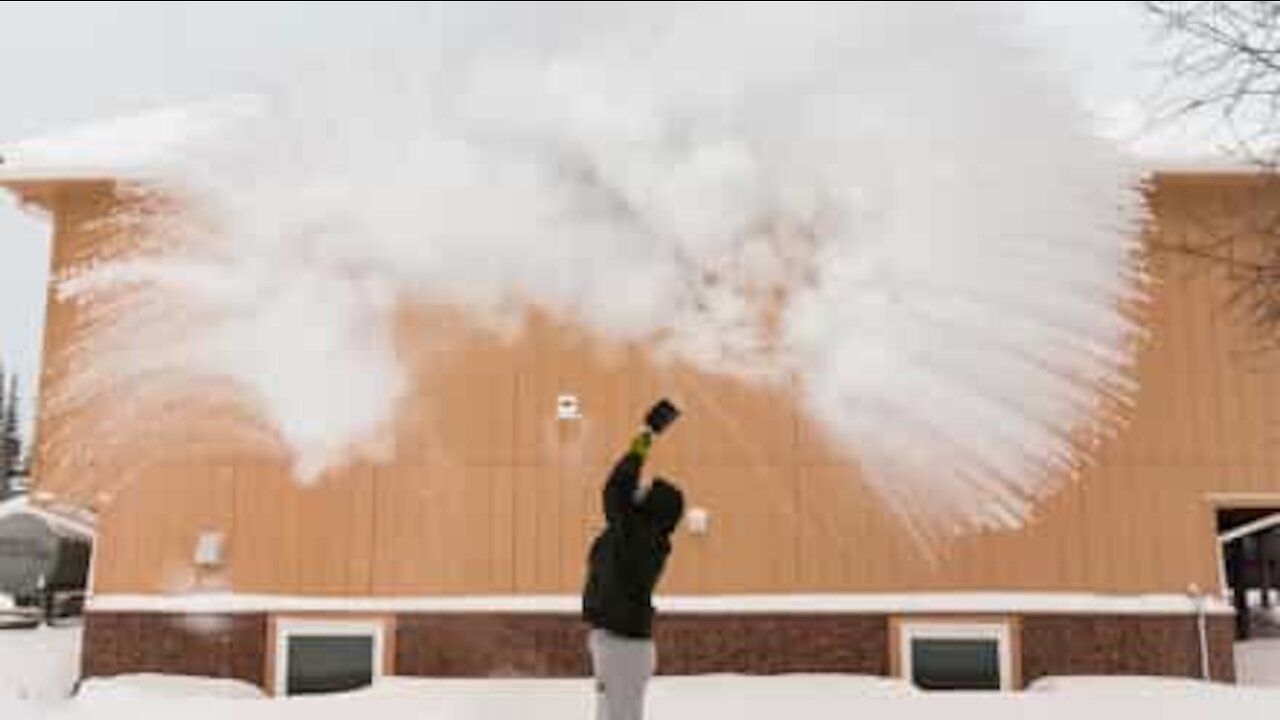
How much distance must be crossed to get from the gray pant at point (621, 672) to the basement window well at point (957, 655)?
4.84m

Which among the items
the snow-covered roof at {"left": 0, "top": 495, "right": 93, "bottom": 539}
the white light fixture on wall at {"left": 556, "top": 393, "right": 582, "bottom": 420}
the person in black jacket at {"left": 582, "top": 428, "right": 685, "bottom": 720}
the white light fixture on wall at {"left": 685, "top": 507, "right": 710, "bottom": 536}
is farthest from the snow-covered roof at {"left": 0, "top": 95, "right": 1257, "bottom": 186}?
the person in black jacket at {"left": 582, "top": 428, "right": 685, "bottom": 720}

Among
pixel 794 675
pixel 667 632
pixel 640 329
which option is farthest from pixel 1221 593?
pixel 640 329

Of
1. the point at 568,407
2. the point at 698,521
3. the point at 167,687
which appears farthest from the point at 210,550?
the point at 698,521

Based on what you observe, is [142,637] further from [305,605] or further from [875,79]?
[875,79]

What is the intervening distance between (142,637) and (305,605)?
4.03ft

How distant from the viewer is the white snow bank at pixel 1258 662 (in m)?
→ 10.6

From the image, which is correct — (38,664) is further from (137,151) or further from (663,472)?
(663,472)

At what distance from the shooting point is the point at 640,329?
990 centimetres

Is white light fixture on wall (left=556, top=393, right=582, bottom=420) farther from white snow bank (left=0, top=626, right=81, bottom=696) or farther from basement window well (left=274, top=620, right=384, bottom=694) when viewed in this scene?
white snow bank (left=0, top=626, right=81, bottom=696)

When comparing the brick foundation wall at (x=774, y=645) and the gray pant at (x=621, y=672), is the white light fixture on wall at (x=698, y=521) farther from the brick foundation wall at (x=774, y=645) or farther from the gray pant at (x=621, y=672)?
the gray pant at (x=621, y=672)

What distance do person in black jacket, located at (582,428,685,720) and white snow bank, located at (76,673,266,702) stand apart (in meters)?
4.28

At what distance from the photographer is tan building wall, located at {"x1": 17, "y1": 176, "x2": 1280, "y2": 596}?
975 cm

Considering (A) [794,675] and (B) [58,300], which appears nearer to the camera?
(A) [794,675]

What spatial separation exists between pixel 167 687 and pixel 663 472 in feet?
12.4
